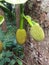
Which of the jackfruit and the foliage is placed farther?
the foliage

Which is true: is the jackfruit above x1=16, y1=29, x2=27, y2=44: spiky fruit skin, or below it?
above

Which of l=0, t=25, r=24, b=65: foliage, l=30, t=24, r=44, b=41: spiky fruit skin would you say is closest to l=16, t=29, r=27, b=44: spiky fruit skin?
l=30, t=24, r=44, b=41: spiky fruit skin

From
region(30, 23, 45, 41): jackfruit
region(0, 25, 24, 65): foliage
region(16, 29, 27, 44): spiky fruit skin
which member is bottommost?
region(0, 25, 24, 65): foliage

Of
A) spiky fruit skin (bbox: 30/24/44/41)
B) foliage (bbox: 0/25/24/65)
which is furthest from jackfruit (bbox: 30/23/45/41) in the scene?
foliage (bbox: 0/25/24/65)

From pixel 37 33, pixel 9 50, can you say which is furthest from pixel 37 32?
pixel 9 50

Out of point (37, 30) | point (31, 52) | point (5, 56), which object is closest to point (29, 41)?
point (31, 52)

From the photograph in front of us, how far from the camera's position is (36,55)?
40.3 inches

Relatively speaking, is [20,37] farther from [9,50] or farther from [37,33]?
[9,50]

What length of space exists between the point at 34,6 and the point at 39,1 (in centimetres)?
4

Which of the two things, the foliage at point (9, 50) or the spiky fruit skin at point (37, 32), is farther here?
the foliage at point (9, 50)

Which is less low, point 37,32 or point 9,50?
point 37,32

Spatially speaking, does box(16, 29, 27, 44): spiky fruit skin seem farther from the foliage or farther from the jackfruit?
the foliage

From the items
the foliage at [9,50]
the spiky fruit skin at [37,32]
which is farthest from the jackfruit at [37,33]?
the foliage at [9,50]

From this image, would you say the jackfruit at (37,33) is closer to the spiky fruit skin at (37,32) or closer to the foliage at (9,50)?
the spiky fruit skin at (37,32)
